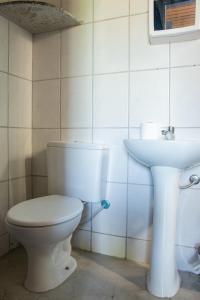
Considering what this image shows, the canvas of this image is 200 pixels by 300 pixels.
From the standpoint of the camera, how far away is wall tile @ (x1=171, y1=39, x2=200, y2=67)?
4.55ft

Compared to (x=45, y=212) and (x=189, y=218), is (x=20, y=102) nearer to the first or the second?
(x=45, y=212)

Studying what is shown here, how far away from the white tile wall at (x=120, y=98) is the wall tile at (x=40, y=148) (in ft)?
0.04

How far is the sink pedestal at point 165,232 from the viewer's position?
1.21m

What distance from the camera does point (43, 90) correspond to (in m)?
1.79

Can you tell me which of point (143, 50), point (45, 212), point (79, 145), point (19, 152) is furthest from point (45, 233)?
point (143, 50)

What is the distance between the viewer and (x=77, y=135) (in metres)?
1.69

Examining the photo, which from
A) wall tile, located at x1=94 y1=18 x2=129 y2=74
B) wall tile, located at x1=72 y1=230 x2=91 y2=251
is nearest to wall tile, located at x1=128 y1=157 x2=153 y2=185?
wall tile, located at x1=72 y1=230 x2=91 y2=251

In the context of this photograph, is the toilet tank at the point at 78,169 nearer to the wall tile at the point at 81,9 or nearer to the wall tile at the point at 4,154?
the wall tile at the point at 4,154

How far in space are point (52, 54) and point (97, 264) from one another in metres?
1.42

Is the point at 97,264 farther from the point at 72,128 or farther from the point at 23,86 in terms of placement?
the point at 23,86

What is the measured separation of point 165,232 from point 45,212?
589 millimetres

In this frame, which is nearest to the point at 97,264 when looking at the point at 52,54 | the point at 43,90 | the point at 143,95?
the point at 143,95

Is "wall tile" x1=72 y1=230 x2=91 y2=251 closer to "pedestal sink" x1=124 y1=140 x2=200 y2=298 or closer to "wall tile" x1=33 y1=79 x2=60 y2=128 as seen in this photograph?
"pedestal sink" x1=124 y1=140 x2=200 y2=298

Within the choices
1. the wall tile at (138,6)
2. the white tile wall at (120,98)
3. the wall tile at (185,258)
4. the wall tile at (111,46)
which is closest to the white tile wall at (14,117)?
the white tile wall at (120,98)
